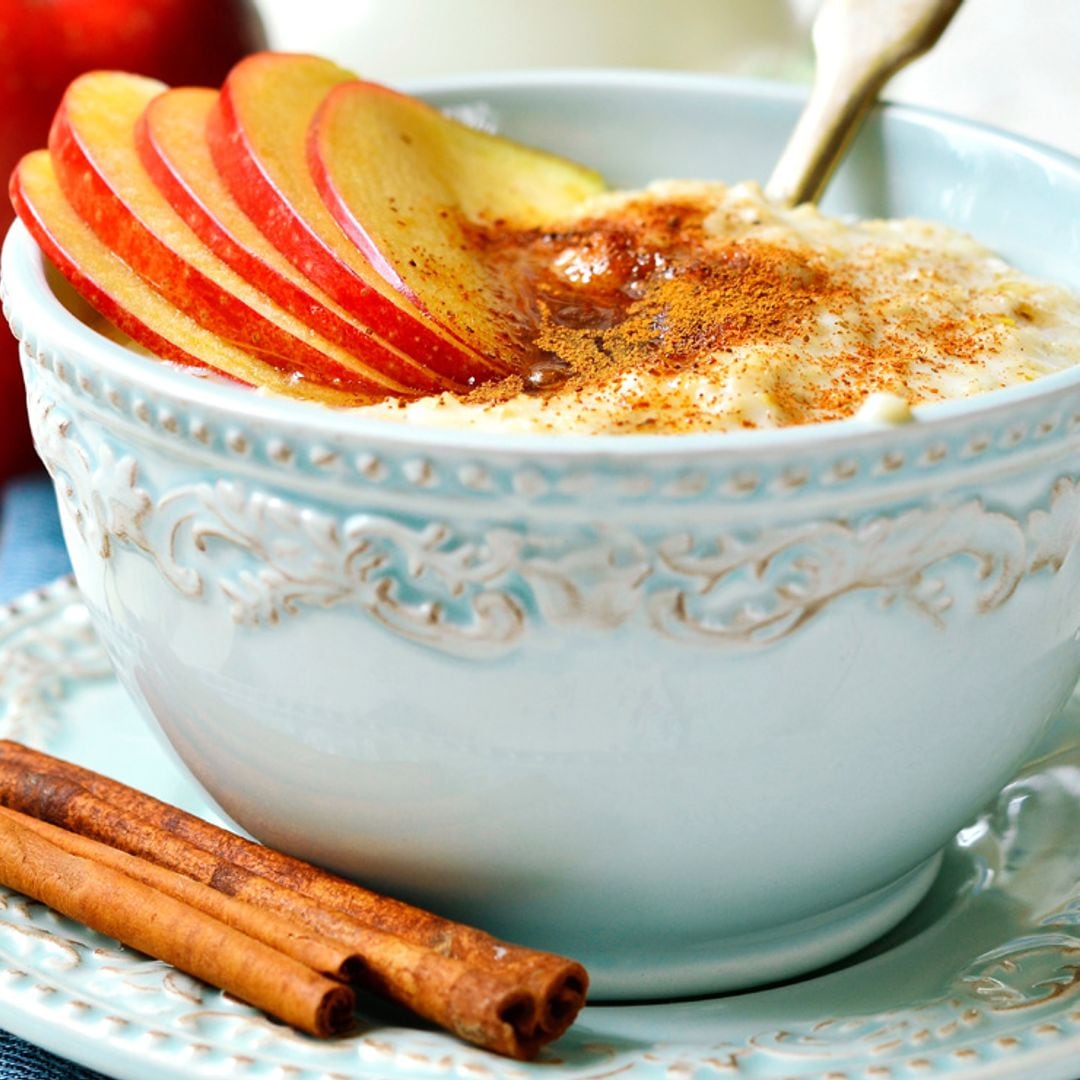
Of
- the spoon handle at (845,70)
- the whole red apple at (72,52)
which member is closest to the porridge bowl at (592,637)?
the spoon handle at (845,70)

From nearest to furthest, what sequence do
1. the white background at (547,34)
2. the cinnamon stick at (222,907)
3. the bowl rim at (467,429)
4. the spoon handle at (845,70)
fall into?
the bowl rim at (467,429)
the cinnamon stick at (222,907)
the spoon handle at (845,70)
the white background at (547,34)

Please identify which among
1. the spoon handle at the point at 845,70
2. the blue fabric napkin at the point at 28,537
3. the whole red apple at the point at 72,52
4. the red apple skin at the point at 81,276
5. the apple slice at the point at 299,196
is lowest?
the blue fabric napkin at the point at 28,537

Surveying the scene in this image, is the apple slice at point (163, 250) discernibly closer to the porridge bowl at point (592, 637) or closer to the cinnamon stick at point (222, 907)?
the porridge bowl at point (592, 637)

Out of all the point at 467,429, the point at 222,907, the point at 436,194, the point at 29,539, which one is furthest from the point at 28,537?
the point at 467,429

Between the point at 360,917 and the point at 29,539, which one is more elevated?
the point at 360,917

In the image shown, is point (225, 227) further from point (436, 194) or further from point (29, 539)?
point (29, 539)

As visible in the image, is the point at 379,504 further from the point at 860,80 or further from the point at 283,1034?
the point at 860,80

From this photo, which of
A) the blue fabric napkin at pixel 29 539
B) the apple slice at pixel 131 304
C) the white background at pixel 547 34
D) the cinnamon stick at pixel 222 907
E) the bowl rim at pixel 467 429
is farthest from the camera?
the white background at pixel 547 34
